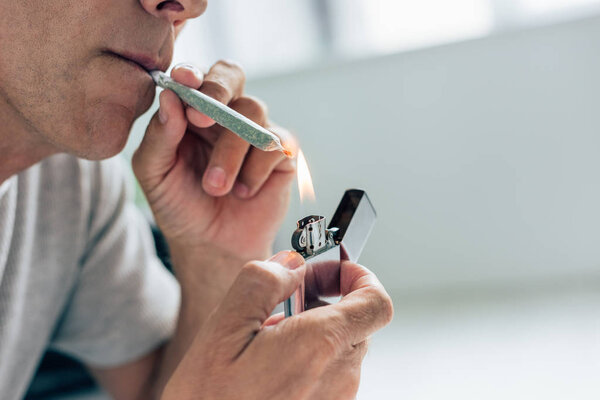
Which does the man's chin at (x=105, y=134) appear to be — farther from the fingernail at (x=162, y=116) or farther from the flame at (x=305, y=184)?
the flame at (x=305, y=184)

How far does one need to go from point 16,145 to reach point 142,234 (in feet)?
1.29

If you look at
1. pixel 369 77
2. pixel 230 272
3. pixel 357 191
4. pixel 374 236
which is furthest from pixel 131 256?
pixel 369 77

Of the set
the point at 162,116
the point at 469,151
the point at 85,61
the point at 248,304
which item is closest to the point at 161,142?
the point at 162,116

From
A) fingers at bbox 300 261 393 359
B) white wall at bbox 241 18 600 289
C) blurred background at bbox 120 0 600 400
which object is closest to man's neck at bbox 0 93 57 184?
fingers at bbox 300 261 393 359

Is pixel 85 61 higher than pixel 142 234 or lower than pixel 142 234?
higher

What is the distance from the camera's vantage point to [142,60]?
0.73m

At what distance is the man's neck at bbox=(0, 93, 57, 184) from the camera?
80cm

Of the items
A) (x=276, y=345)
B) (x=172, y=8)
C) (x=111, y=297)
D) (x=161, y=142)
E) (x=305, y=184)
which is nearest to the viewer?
(x=276, y=345)

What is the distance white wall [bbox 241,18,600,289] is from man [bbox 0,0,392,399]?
1.02m

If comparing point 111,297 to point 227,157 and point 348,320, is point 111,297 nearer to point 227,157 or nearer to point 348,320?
point 227,157

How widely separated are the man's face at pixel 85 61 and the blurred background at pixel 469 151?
42.5 inches

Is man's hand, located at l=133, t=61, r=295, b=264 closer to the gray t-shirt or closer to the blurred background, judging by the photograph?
the gray t-shirt

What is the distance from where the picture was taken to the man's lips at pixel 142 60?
709 millimetres

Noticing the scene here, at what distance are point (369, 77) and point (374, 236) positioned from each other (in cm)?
73
